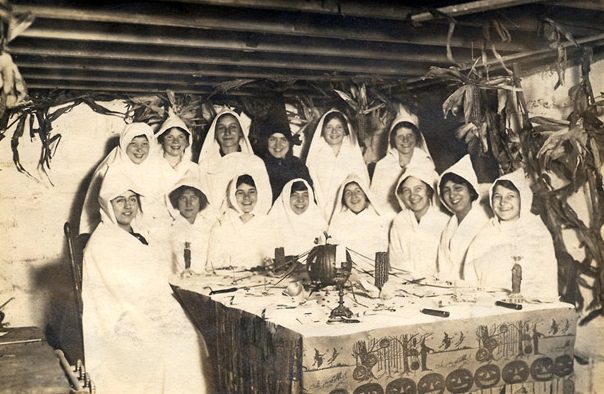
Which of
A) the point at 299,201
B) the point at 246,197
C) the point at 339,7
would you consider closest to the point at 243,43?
the point at 339,7

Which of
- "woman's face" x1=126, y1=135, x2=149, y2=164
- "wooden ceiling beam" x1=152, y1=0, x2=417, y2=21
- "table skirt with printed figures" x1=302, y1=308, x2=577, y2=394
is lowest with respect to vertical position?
"table skirt with printed figures" x1=302, y1=308, x2=577, y2=394

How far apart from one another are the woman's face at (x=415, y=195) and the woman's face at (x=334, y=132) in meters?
0.49

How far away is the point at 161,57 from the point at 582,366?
2.55 m

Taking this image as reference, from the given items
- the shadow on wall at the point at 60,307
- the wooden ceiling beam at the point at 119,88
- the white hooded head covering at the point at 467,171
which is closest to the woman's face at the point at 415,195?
the white hooded head covering at the point at 467,171

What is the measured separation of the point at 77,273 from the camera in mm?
3523

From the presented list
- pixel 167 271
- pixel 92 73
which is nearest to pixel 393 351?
pixel 167 271

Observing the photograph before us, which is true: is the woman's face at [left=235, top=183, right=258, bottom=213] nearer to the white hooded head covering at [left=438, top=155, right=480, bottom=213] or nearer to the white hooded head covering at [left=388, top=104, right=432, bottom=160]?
the white hooded head covering at [left=388, top=104, right=432, bottom=160]

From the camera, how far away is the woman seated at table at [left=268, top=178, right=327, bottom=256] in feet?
12.6

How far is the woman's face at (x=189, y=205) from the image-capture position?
364 centimetres

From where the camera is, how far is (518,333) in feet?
9.84

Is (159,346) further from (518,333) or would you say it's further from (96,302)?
(518,333)

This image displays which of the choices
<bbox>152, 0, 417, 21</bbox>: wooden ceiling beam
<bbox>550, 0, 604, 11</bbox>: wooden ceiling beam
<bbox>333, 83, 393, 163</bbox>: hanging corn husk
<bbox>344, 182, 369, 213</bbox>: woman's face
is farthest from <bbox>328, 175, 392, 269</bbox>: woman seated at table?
<bbox>550, 0, 604, 11</bbox>: wooden ceiling beam

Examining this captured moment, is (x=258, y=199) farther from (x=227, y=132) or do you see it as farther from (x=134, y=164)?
(x=134, y=164)

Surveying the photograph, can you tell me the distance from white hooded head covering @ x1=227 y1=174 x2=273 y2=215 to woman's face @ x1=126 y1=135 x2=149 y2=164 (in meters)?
0.52
